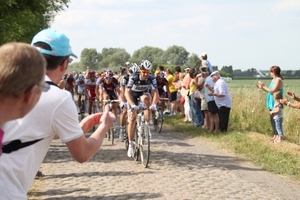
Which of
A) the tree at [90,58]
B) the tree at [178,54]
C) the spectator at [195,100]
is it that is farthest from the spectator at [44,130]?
the tree at [90,58]

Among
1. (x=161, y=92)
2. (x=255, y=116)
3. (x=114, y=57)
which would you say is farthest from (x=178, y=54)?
(x=255, y=116)

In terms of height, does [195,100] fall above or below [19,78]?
below

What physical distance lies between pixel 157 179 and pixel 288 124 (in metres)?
7.53

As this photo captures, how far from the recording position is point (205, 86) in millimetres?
16469

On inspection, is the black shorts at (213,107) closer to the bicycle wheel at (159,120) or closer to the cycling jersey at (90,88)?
the bicycle wheel at (159,120)

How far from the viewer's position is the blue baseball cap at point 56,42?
3205mm

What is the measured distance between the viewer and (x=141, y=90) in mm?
12094

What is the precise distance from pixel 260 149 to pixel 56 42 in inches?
403

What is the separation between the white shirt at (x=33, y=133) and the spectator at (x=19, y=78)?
0.54m

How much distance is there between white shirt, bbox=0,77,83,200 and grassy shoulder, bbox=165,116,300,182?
25.1 feet

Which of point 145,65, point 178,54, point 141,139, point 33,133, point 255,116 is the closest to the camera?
point 33,133

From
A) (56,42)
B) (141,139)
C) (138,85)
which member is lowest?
(141,139)

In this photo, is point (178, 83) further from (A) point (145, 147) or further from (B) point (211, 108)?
(A) point (145, 147)

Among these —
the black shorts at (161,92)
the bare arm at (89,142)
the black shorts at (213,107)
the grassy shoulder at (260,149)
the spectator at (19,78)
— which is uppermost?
the spectator at (19,78)
